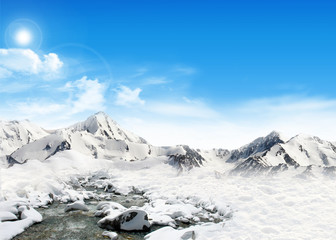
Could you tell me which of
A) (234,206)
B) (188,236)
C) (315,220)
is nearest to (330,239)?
(315,220)

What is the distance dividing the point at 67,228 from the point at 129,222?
17.8 feet

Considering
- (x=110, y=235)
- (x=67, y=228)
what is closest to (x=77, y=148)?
(x=67, y=228)

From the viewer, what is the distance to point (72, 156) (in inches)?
3174

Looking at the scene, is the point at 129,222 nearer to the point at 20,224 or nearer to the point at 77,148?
the point at 20,224

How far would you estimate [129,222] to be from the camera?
21.3m

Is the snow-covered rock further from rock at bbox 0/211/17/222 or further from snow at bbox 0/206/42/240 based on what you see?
rock at bbox 0/211/17/222

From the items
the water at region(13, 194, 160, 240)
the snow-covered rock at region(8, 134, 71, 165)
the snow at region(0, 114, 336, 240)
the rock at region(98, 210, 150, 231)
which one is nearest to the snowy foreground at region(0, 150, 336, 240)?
the snow at region(0, 114, 336, 240)

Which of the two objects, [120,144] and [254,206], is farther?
[120,144]

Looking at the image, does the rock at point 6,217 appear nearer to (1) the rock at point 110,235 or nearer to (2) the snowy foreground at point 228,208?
(2) the snowy foreground at point 228,208

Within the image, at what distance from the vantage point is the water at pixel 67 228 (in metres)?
19.5

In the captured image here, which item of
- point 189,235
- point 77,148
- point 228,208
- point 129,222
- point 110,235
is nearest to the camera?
point 189,235

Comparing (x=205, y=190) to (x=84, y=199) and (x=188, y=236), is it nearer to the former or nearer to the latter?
(x=84, y=199)

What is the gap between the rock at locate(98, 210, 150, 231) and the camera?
69.4 ft

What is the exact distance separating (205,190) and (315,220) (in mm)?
19848
